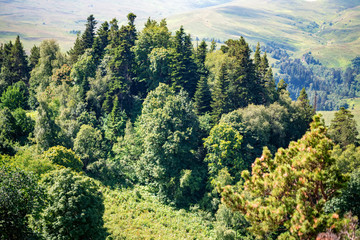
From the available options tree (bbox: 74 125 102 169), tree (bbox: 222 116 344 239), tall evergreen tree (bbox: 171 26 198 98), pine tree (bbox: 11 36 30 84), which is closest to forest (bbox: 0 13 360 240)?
tree (bbox: 222 116 344 239)

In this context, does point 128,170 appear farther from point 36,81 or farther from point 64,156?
point 36,81

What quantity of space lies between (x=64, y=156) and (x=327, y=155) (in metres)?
34.3

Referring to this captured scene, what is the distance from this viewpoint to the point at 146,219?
125 ft

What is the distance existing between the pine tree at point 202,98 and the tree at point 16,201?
33277mm

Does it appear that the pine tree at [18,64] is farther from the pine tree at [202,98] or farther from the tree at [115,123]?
the pine tree at [202,98]

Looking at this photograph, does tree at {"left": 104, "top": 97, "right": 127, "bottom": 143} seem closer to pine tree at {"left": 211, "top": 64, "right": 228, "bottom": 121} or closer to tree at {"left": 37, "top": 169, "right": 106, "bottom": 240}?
pine tree at {"left": 211, "top": 64, "right": 228, "bottom": 121}

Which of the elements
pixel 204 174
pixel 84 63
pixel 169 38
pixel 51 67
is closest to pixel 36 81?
pixel 51 67

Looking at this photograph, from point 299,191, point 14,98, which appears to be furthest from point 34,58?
point 299,191

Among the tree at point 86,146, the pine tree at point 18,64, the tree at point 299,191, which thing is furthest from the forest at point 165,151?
the pine tree at point 18,64

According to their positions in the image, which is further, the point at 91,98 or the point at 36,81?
the point at 36,81

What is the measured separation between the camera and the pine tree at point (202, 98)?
174 ft

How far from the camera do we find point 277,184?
672 inches

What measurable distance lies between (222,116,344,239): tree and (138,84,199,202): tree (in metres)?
25.5

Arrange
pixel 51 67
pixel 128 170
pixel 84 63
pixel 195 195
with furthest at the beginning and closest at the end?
pixel 51 67, pixel 84 63, pixel 128 170, pixel 195 195
